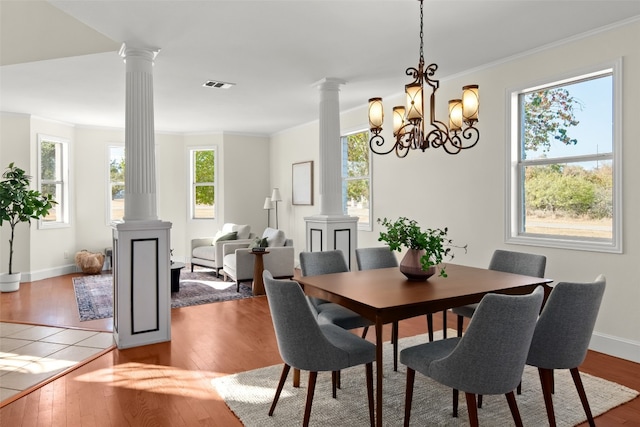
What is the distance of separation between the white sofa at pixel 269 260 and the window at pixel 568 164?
3025mm

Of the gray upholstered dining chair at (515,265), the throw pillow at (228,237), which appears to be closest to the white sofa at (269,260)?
the throw pillow at (228,237)

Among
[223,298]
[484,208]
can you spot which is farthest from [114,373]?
[484,208]

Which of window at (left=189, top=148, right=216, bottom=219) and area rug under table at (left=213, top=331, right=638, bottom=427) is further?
window at (left=189, top=148, right=216, bottom=219)

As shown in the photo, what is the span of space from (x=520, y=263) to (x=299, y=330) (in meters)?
1.89

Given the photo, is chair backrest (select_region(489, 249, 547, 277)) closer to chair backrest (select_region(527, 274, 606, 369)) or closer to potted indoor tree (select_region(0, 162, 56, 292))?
chair backrest (select_region(527, 274, 606, 369))

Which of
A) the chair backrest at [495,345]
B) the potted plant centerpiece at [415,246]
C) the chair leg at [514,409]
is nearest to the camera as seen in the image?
the chair backrest at [495,345]

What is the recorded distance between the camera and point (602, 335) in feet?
11.6

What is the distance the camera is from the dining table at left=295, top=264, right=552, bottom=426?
2145mm

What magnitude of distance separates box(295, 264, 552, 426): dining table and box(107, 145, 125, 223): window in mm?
6218

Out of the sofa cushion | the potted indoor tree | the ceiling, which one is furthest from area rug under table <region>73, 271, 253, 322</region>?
the ceiling

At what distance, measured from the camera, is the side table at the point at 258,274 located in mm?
5660

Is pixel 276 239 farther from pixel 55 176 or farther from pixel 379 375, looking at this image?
pixel 379 375

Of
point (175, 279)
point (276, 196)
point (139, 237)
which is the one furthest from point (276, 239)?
point (139, 237)

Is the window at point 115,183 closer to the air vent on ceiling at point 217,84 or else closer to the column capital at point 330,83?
the air vent on ceiling at point 217,84
